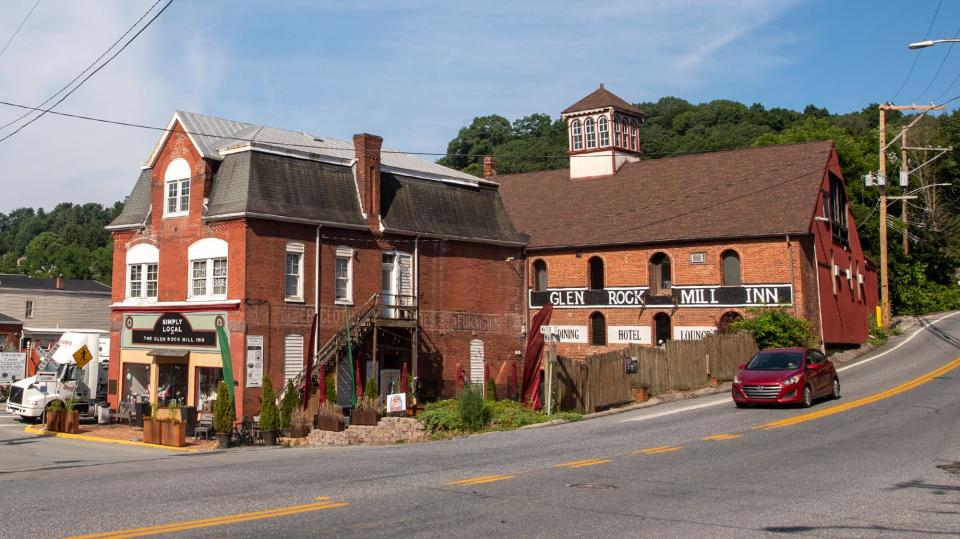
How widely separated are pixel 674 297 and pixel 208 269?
19.3 metres

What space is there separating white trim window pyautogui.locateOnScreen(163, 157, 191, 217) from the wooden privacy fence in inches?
643

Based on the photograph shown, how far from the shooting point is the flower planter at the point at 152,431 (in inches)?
1000

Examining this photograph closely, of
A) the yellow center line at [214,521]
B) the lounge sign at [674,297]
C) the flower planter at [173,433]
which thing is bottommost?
the flower planter at [173,433]

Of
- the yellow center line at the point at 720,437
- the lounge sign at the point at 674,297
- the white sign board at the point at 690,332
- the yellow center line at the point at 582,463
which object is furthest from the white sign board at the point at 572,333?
the yellow center line at the point at 582,463

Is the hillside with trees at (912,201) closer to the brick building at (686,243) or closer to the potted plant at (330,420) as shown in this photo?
the brick building at (686,243)

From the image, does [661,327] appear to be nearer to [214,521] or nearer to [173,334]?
[173,334]

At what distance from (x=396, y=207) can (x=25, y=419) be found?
17557 mm

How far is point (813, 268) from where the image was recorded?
35.0m

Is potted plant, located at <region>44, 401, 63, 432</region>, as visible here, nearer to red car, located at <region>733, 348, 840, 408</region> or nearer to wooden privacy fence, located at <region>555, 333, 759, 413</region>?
wooden privacy fence, located at <region>555, 333, 759, 413</region>

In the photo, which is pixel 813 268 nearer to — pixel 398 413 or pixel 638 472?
pixel 398 413

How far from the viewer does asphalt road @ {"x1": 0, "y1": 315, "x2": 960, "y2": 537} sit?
9781 mm

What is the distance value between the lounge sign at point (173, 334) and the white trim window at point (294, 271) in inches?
122

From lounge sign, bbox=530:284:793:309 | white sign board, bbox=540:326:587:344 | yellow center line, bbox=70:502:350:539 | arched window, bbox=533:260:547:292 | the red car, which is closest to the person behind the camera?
yellow center line, bbox=70:502:350:539

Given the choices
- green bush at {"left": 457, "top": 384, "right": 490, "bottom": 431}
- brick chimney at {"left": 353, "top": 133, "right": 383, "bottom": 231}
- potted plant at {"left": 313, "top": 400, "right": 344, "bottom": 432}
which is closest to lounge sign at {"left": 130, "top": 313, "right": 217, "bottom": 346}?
potted plant at {"left": 313, "top": 400, "right": 344, "bottom": 432}
